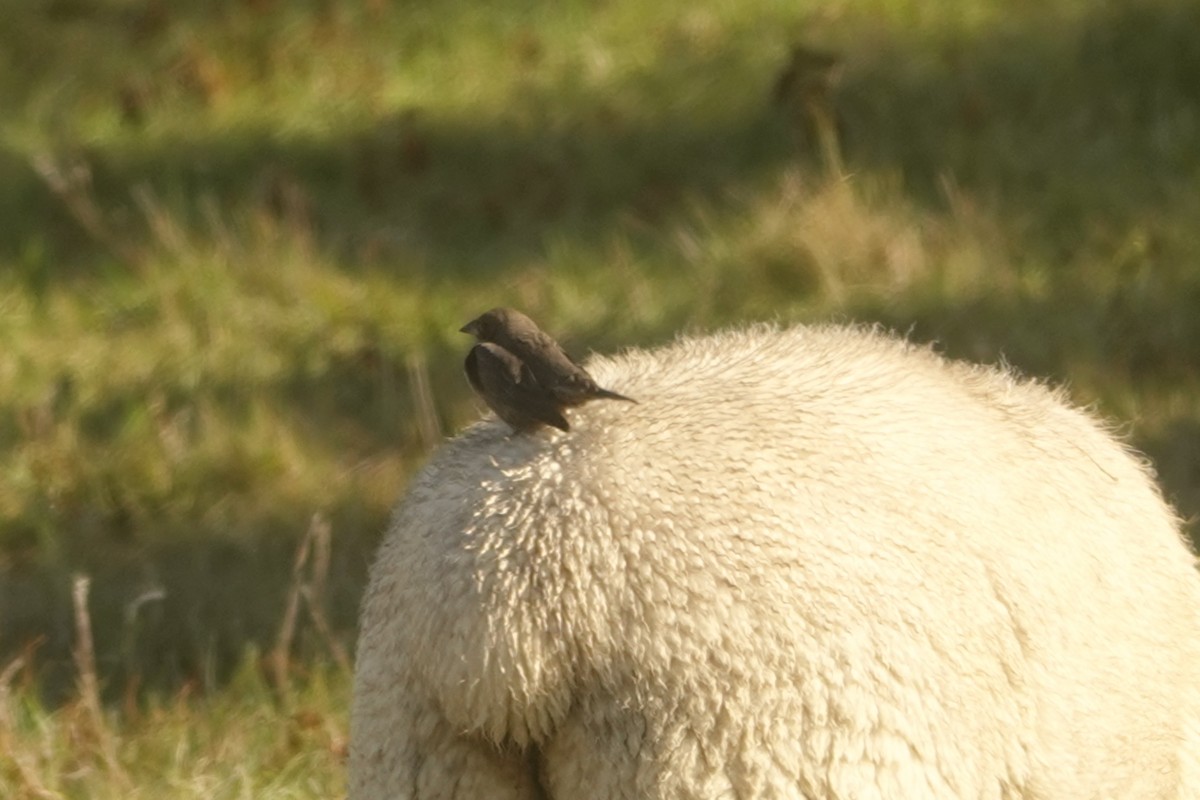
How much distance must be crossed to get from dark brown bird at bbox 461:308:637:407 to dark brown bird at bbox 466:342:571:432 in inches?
0.5

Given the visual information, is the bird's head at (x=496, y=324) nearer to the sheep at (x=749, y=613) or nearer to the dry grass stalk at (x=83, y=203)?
the sheep at (x=749, y=613)

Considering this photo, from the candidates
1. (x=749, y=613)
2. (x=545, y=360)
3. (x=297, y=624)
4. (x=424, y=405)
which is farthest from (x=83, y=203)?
(x=749, y=613)

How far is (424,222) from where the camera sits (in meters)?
10.0

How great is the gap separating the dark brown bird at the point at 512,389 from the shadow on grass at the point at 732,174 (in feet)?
15.3

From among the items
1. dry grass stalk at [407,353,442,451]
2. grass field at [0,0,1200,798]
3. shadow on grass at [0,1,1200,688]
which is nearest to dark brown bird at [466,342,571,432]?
grass field at [0,0,1200,798]

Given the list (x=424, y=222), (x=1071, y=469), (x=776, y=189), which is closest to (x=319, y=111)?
(x=424, y=222)

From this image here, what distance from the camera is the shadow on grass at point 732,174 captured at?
8180mm

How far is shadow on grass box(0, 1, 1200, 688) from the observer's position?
8180 mm

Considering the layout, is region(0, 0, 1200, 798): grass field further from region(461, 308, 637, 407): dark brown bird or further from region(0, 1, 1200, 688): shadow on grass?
region(461, 308, 637, 407): dark brown bird

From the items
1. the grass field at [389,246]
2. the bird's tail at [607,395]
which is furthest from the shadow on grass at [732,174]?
the bird's tail at [607,395]

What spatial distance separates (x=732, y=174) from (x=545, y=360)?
6.98 meters

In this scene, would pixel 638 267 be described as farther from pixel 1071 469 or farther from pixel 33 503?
pixel 1071 469

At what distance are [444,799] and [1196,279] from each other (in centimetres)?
641

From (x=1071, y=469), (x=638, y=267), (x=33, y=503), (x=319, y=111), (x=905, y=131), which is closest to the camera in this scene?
(x=1071, y=469)
